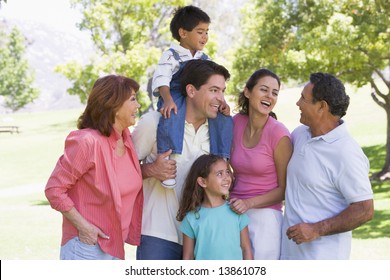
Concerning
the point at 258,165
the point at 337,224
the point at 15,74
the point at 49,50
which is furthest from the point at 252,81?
the point at 49,50

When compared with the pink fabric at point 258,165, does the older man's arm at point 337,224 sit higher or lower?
lower

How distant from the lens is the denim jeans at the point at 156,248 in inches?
167

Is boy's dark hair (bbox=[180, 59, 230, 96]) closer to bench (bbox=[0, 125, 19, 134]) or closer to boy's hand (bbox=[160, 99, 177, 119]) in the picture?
boy's hand (bbox=[160, 99, 177, 119])

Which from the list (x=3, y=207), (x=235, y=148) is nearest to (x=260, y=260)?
(x=235, y=148)

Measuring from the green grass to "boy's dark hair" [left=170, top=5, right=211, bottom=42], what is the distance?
6270 mm

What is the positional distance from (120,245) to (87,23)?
24.9 meters

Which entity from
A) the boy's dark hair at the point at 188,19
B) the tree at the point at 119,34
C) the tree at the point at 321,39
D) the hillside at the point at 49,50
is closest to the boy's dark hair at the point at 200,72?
the boy's dark hair at the point at 188,19

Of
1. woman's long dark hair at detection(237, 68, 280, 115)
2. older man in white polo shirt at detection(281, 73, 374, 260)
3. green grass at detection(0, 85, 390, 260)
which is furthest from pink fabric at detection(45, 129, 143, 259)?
green grass at detection(0, 85, 390, 260)

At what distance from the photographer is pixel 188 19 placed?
534cm

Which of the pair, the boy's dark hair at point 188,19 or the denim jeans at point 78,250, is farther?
the boy's dark hair at point 188,19

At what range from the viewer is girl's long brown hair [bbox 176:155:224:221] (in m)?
4.20

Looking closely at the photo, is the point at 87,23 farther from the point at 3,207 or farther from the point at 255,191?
the point at 255,191

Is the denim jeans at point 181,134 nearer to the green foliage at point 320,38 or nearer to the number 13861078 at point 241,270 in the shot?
the number 13861078 at point 241,270

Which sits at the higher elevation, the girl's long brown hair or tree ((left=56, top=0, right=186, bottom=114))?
tree ((left=56, top=0, right=186, bottom=114))
